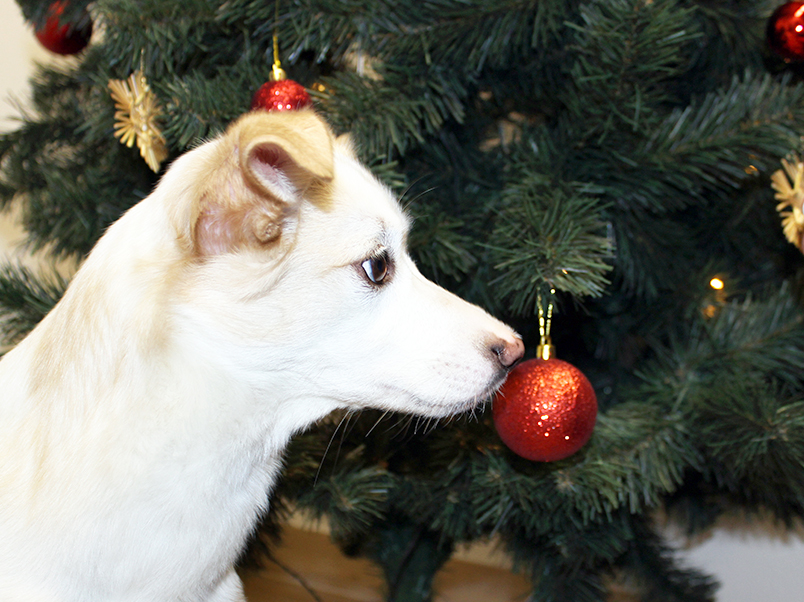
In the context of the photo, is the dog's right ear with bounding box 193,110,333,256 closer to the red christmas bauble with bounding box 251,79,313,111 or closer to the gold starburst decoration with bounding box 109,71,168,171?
the red christmas bauble with bounding box 251,79,313,111

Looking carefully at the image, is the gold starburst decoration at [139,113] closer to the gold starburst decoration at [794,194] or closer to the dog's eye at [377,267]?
the dog's eye at [377,267]

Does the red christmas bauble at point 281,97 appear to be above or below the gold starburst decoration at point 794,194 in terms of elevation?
above

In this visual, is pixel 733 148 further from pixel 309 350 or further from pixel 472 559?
pixel 472 559

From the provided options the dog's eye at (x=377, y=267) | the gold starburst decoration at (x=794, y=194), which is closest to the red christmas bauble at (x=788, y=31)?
the gold starburst decoration at (x=794, y=194)

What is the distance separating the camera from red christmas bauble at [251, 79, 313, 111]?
80cm

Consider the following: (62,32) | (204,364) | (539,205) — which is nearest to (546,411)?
(539,205)

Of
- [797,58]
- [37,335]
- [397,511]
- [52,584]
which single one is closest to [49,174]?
[37,335]

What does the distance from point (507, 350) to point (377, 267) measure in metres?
0.17

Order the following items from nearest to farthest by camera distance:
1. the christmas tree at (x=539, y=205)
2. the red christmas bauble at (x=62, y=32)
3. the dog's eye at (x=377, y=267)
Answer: the dog's eye at (x=377, y=267), the christmas tree at (x=539, y=205), the red christmas bauble at (x=62, y=32)

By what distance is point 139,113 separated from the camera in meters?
0.84

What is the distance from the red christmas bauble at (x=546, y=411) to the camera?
0.78 meters

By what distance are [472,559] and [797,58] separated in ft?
4.27

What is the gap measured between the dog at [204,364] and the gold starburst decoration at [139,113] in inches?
8.4

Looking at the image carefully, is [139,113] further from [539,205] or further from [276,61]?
[539,205]
